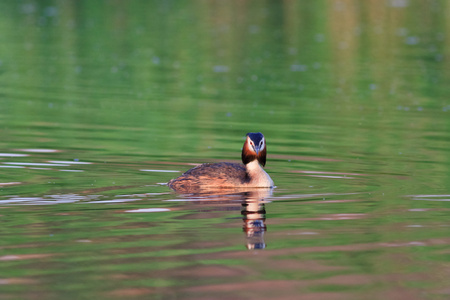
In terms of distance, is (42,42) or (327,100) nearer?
(327,100)

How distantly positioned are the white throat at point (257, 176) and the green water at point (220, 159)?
0.30 m

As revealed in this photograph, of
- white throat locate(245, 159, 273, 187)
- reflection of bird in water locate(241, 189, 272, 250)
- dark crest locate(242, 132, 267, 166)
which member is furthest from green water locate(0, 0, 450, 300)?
dark crest locate(242, 132, 267, 166)

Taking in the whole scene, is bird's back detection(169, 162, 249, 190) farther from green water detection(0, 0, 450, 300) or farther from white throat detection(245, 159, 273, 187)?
green water detection(0, 0, 450, 300)

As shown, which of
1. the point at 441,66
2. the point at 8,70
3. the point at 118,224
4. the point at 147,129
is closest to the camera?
the point at 118,224

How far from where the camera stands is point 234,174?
13.2m

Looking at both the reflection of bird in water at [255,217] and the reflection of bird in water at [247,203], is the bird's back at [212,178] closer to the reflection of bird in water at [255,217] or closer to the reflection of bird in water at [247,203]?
the reflection of bird in water at [247,203]

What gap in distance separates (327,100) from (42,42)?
16.6 m

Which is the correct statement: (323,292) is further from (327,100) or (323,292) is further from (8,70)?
(8,70)

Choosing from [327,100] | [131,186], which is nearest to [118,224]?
[131,186]

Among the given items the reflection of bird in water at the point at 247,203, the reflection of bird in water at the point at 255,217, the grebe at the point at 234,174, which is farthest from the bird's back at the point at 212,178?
the reflection of bird in water at the point at 255,217

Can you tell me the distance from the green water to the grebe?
1.13ft

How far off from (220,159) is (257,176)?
9.31ft

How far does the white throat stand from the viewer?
13.0 meters

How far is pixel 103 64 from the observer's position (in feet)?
102
